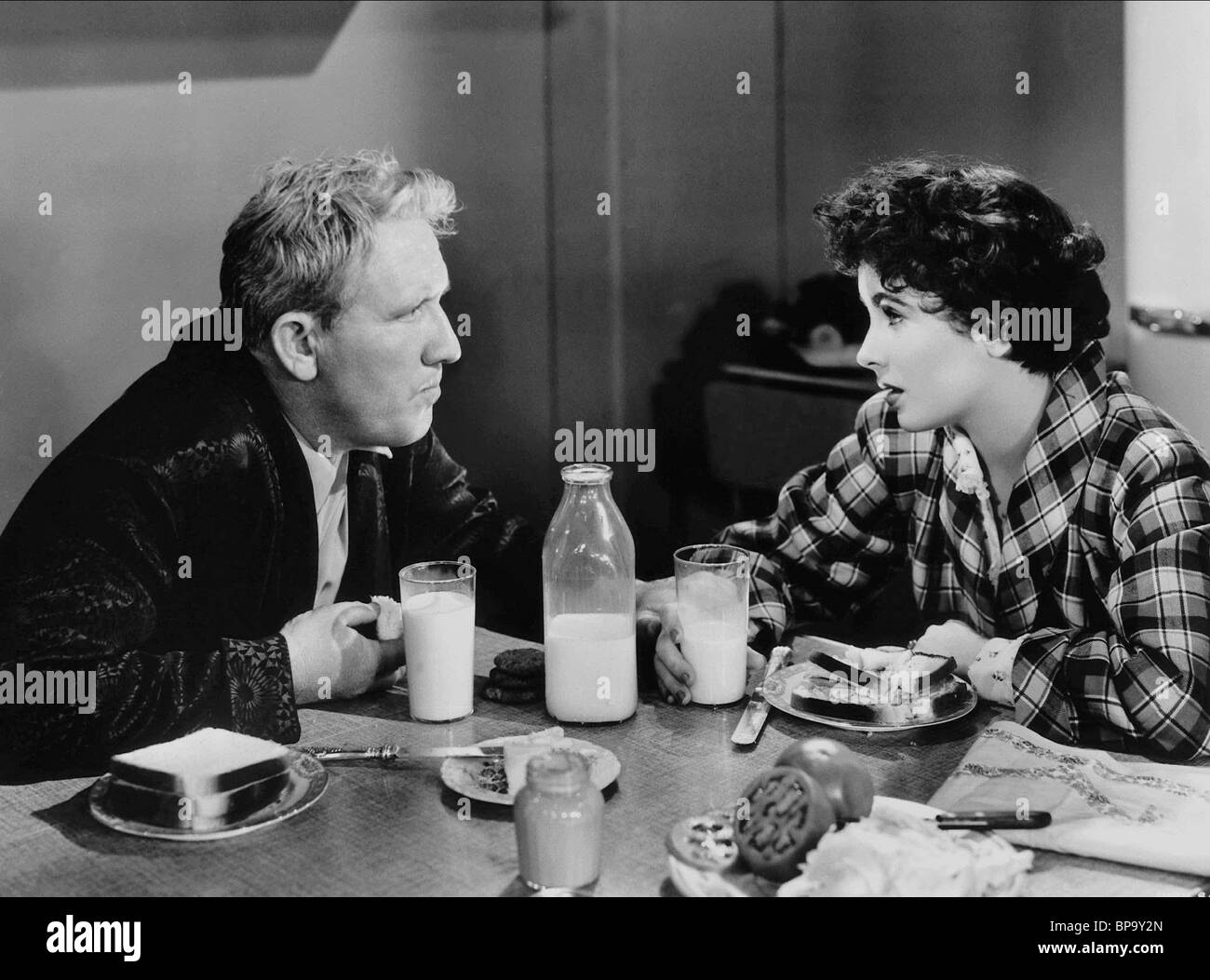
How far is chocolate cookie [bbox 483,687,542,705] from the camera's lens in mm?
1714

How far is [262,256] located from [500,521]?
2.07 feet

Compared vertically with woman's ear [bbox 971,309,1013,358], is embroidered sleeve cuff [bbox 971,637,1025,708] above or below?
below

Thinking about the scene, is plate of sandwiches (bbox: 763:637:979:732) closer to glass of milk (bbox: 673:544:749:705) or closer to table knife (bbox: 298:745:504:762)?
glass of milk (bbox: 673:544:749:705)

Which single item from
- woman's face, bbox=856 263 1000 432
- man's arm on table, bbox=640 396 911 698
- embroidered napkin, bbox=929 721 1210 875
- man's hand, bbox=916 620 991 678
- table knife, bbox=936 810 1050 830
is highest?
woman's face, bbox=856 263 1000 432

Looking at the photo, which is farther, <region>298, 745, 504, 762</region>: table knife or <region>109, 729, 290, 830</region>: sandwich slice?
<region>298, 745, 504, 762</region>: table knife

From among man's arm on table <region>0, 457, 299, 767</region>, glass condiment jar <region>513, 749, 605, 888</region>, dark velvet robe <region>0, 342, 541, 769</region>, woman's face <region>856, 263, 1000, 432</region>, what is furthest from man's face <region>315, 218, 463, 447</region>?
glass condiment jar <region>513, 749, 605, 888</region>

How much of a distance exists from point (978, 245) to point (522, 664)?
0.92 meters

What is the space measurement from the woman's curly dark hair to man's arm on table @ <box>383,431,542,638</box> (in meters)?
0.78

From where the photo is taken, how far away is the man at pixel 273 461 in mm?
1743

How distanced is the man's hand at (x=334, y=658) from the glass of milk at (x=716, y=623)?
38cm

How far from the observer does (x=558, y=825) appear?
117 cm

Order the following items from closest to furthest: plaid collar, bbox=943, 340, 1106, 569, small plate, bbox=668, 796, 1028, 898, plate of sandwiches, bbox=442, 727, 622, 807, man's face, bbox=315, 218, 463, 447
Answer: small plate, bbox=668, 796, 1028, 898, plate of sandwiches, bbox=442, 727, 622, 807, plaid collar, bbox=943, 340, 1106, 569, man's face, bbox=315, 218, 463, 447

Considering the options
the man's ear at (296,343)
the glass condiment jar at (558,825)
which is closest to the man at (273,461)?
the man's ear at (296,343)

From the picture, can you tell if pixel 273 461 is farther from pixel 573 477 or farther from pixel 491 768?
pixel 491 768
